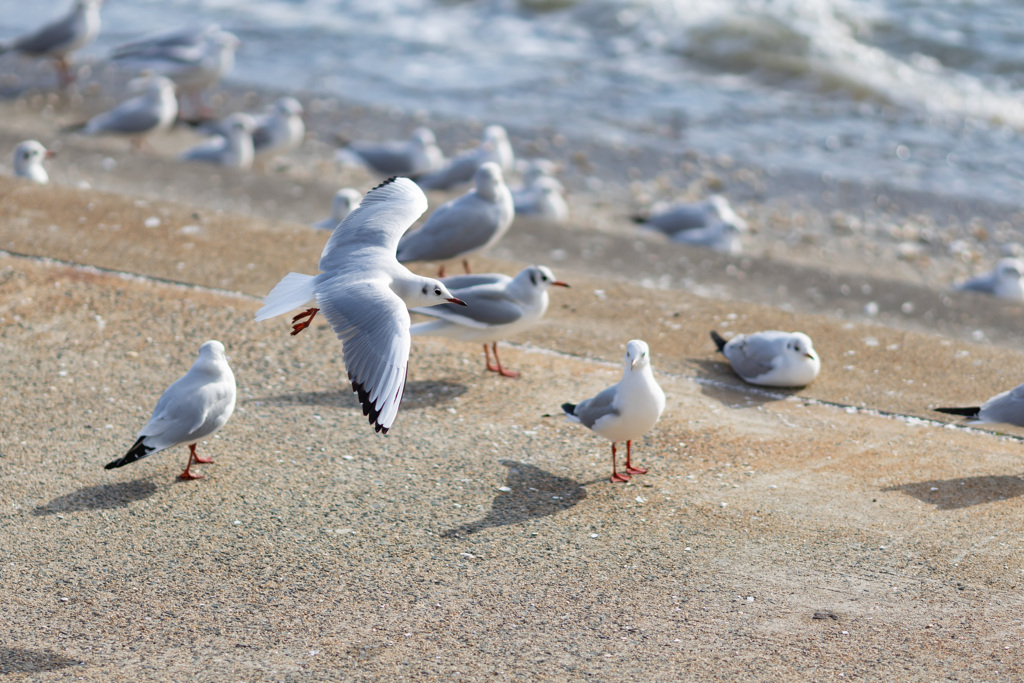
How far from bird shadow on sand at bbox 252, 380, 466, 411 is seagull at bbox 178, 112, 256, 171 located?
212 inches

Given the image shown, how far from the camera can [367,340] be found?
4.02 m

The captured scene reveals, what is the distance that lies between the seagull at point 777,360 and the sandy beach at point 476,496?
116 mm

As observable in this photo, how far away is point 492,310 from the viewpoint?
17.8ft

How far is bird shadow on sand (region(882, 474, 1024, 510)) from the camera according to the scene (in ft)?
14.8

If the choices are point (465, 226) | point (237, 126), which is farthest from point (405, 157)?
point (465, 226)

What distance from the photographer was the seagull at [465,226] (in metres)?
6.54

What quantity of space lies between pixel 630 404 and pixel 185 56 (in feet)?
Result: 30.2

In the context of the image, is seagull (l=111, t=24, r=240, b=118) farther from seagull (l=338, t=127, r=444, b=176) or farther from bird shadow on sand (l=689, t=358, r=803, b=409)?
bird shadow on sand (l=689, t=358, r=803, b=409)

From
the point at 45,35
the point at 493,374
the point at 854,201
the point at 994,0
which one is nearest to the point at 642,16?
the point at 994,0

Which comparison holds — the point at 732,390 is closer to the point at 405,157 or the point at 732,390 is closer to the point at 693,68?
the point at 405,157

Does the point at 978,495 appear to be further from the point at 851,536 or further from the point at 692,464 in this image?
the point at 692,464

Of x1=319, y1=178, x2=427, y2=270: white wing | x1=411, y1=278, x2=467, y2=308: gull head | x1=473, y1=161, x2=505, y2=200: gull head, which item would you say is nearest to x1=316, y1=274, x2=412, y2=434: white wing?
x1=411, y1=278, x2=467, y2=308: gull head

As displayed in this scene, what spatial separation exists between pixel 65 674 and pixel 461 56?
42.4 ft

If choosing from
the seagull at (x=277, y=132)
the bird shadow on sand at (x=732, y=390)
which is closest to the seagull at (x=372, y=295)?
the bird shadow on sand at (x=732, y=390)
